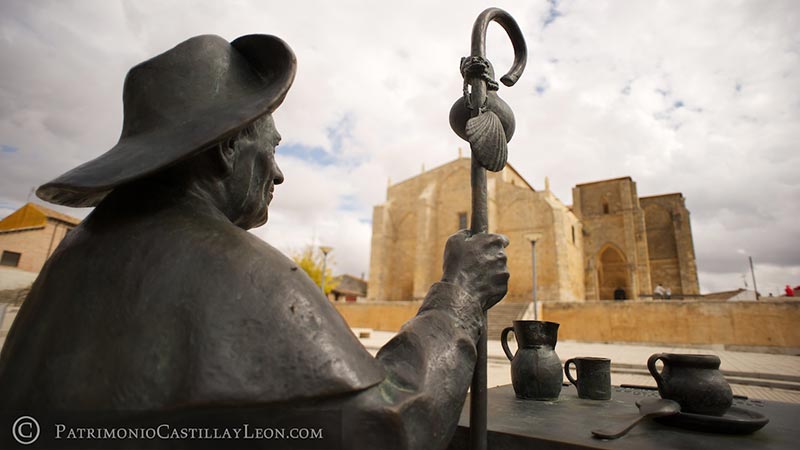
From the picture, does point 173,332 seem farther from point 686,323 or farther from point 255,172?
point 686,323

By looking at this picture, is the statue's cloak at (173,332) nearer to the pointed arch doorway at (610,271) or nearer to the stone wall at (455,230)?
the stone wall at (455,230)

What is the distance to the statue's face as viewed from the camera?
3.58 feet

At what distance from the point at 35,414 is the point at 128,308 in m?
0.27

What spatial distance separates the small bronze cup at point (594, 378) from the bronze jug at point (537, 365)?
3.5 inches

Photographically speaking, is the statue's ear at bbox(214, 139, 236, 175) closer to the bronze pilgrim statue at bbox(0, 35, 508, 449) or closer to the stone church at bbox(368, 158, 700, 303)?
the bronze pilgrim statue at bbox(0, 35, 508, 449)

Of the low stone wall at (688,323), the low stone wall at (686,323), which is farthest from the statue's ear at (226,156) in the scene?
the low stone wall at (688,323)

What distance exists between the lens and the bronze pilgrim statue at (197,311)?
0.72 meters

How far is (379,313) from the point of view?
60.1 feet

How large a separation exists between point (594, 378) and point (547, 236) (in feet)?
72.4

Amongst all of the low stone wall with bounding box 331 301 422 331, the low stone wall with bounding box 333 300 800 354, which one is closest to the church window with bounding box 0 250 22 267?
the low stone wall with bounding box 331 301 422 331

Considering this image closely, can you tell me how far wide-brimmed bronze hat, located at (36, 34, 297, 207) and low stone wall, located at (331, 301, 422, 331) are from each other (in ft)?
54.5

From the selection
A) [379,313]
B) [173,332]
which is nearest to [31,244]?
[379,313]

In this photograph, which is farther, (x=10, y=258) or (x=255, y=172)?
(x=10, y=258)

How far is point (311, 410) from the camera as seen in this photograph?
0.75 meters
